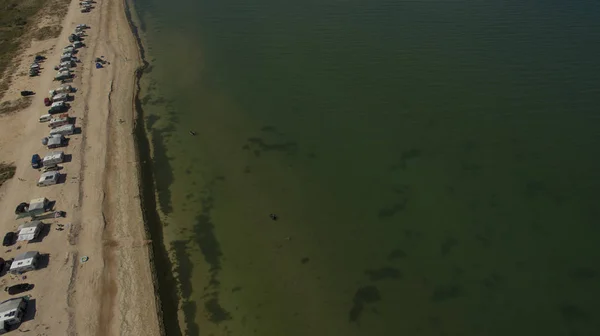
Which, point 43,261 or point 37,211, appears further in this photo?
point 37,211

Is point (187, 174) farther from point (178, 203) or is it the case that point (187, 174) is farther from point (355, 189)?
point (355, 189)

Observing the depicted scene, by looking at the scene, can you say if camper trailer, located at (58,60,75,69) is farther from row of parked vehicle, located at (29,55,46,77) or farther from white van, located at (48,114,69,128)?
white van, located at (48,114,69,128)

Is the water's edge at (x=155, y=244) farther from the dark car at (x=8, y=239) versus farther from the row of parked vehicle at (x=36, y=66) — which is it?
the row of parked vehicle at (x=36, y=66)

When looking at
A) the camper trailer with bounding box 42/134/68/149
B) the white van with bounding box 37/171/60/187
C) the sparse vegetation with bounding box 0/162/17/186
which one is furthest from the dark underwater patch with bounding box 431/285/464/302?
the sparse vegetation with bounding box 0/162/17/186

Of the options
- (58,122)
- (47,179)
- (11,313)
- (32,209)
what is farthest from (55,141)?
(11,313)

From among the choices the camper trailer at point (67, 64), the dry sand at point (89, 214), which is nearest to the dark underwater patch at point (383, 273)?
the dry sand at point (89, 214)

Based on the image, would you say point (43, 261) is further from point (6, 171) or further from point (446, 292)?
point (446, 292)
